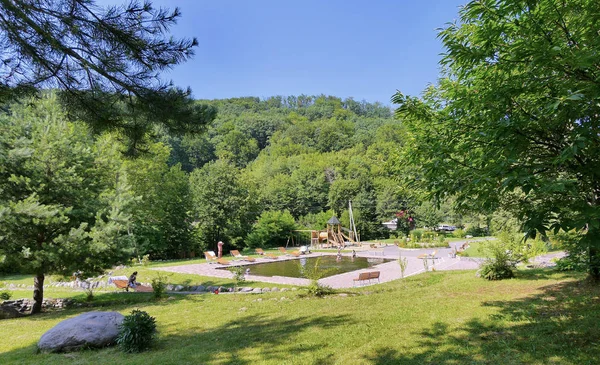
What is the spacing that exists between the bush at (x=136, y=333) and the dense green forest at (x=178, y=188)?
2519mm

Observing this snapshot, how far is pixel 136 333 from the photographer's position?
5.32 meters

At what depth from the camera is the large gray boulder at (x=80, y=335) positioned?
18.6 ft

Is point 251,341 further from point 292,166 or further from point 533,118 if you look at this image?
point 292,166

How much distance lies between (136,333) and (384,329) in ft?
12.4

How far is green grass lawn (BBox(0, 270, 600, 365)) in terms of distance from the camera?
4.21 metres

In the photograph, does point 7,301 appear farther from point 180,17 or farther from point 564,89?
point 564,89

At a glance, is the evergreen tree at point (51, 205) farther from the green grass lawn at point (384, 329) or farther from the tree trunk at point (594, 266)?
the tree trunk at point (594, 266)

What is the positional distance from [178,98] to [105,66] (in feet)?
2.82

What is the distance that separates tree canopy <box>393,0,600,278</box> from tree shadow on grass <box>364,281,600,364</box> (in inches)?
58.3

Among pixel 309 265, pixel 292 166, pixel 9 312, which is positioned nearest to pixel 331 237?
pixel 309 265

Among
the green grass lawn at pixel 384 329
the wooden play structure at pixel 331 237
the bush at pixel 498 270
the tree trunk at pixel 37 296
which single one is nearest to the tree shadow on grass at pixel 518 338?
the green grass lawn at pixel 384 329

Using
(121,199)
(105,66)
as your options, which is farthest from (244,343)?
(121,199)

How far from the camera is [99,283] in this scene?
1388 centimetres

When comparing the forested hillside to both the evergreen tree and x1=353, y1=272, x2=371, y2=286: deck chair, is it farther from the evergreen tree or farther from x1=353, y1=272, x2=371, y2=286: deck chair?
the evergreen tree
